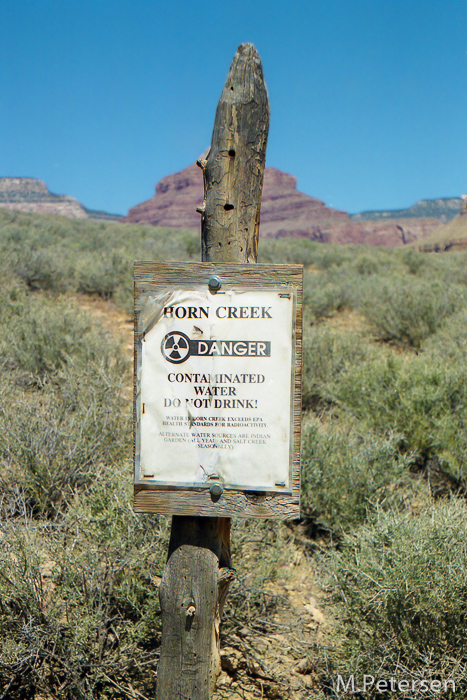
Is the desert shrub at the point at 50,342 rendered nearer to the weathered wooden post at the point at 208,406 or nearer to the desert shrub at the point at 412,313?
the weathered wooden post at the point at 208,406

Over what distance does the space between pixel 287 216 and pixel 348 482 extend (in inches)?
4795

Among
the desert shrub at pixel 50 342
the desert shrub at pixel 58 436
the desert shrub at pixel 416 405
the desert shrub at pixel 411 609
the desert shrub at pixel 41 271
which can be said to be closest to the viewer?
the desert shrub at pixel 411 609

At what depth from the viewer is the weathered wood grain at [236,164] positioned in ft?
6.27

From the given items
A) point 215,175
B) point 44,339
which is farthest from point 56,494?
point 44,339

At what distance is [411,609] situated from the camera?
7.41 ft

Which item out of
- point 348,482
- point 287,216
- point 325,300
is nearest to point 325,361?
point 348,482

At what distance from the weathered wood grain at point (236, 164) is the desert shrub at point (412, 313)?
21.8 ft

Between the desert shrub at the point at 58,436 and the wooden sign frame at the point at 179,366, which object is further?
the desert shrub at the point at 58,436

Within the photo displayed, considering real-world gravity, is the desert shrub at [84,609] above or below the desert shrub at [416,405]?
below

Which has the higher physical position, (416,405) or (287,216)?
(287,216)

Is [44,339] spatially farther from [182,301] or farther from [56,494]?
[182,301]

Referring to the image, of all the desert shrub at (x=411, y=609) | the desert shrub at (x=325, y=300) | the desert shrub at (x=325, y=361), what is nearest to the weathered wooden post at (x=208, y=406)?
the desert shrub at (x=411, y=609)

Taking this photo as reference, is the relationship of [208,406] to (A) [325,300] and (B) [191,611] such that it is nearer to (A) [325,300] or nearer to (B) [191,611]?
(B) [191,611]

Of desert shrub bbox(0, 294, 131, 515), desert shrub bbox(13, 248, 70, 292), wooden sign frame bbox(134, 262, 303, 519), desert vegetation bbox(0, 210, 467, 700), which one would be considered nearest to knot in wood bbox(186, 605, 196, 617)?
wooden sign frame bbox(134, 262, 303, 519)
